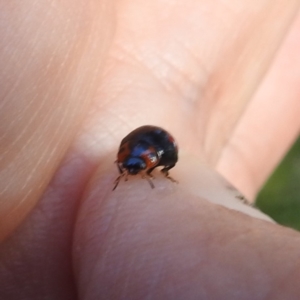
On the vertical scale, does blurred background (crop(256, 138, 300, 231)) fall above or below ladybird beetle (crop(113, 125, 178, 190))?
below

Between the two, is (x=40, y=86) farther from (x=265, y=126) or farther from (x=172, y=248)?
(x=265, y=126)

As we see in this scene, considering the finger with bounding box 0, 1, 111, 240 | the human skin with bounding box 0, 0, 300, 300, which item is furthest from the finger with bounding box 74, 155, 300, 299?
the finger with bounding box 0, 1, 111, 240

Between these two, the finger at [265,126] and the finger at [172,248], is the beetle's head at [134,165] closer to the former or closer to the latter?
the finger at [172,248]

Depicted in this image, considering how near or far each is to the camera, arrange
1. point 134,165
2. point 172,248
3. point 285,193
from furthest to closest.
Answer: point 285,193
point 134,165
point 172,248

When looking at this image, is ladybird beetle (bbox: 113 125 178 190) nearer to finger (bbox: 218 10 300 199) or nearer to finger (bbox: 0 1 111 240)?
finger (bbox: 0 1 111 240)

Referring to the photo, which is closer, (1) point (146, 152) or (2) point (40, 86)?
(2) point (40, 86)

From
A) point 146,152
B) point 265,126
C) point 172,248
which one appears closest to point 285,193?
point 265,126
